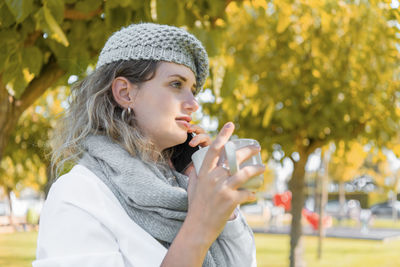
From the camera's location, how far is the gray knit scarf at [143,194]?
115cm

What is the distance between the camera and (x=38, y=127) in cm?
587

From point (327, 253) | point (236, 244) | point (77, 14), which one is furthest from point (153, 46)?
point (327, 253)

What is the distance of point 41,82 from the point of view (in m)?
2.61

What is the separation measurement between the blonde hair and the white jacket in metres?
0.14

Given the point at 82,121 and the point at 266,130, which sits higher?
the point at 266,130

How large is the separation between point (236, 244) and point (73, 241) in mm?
452

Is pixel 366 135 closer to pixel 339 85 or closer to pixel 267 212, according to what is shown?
pixel 339 85

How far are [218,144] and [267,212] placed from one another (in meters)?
18.8

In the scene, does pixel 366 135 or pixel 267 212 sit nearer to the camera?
pixel 366 135

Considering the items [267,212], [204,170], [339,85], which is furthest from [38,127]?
[267,212]

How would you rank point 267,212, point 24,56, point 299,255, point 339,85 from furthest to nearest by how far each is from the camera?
point 267,212, point 299,255, point 339,85, point 24,56

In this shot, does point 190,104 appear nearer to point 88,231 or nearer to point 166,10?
point 88,231

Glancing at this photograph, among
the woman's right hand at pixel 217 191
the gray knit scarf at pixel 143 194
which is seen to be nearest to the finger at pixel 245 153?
the woman's right hand at pixel 217 191

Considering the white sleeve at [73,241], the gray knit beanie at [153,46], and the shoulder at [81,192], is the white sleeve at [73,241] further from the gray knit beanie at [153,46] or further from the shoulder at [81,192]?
the gray knit beanie at [153,46]
